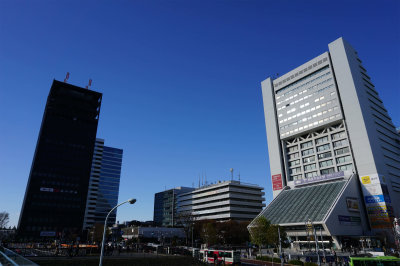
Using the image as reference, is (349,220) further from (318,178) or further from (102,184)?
(102,184)

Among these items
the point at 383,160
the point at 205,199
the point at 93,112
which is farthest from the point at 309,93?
the point at 93,112

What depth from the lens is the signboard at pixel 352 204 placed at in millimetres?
73425

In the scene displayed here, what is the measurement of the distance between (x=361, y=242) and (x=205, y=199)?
74.0m

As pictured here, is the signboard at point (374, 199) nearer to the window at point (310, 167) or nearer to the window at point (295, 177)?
the window at point (310, 167)

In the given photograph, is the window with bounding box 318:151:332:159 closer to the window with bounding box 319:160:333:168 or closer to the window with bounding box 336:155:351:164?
the window with bounding box 319:160:333:168

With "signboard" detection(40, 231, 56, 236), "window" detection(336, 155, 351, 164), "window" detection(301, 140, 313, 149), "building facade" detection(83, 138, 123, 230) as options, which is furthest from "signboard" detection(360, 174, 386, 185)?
"building facade" detection(83, 138, 123, 230)

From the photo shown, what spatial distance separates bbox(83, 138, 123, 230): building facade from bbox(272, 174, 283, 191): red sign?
4644 inches

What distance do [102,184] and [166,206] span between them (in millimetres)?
47714

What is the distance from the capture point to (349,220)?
71.7 metres

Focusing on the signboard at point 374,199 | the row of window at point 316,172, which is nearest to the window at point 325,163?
the row of window at point 316,172

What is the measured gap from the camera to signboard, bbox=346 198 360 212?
7343 cm

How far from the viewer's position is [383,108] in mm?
100875

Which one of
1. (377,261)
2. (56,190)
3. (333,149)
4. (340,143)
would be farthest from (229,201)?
(377,261)

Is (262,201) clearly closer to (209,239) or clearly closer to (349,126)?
(209,239)
